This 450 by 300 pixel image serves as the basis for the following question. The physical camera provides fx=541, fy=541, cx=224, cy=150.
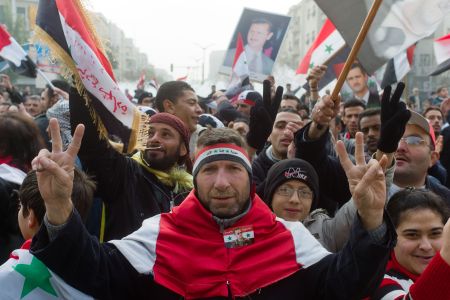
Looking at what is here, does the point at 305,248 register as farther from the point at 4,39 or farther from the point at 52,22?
the point at 4,39

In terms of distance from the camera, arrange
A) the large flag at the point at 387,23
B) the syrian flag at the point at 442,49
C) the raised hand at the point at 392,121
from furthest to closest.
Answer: the syrian flag at the point at 442,49, the large flag at the point at 387,23, the raised hand at the point at 392,121

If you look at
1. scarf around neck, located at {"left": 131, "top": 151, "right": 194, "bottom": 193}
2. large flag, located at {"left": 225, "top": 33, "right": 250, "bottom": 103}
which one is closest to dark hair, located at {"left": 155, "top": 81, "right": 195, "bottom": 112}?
scarf around neck, located at {"left": 131, "top": 151, "right": 194, "bottom": 193}

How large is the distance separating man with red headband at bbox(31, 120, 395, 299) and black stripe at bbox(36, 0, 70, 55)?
0.96 meters

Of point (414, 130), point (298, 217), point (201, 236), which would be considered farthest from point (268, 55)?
point (201, 236)

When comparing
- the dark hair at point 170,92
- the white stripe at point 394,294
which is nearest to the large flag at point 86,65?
the white stripe at point 394,294

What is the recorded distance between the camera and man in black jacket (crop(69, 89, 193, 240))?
3061 mm

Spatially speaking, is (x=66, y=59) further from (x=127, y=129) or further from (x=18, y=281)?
(x=18, y=281)

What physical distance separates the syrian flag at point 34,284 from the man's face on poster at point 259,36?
23.7ft

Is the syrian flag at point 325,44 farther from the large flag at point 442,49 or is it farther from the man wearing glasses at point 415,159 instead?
the man wearing glasses at point 415,159

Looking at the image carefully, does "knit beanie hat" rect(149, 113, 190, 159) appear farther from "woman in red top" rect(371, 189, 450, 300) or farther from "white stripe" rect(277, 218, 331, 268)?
"woman in red top" rect(371, 189, 450, 300)

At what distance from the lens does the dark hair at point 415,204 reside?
266 cm

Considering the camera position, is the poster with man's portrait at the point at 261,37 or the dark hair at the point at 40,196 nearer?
the dark hair at the point at 40,196

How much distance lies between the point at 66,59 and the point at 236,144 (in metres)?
1.09

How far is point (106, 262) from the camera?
2.27 m
